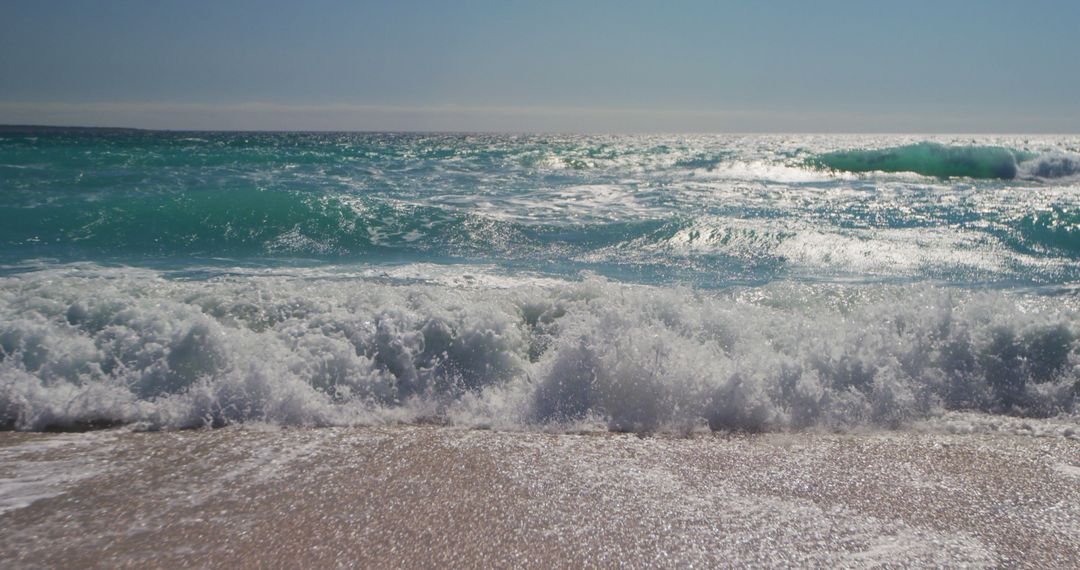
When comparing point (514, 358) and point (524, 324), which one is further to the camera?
point (524, 324)

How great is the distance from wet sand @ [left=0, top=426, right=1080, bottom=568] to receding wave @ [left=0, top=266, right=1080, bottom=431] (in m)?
0.30

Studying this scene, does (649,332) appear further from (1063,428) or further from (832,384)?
(1063,428)

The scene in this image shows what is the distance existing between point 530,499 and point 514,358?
1770 mm

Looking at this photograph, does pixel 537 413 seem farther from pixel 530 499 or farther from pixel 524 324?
pixel 524 324

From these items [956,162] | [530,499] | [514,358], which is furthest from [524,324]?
[956,162]

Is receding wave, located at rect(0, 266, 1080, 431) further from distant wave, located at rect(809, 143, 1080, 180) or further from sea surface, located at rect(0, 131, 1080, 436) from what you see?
distant wave, located at rect(809, 143, 1080, 180)

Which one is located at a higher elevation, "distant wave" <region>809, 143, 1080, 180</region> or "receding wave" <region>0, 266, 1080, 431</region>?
"distant wave" <region>809, 143, 1080, 180</region>

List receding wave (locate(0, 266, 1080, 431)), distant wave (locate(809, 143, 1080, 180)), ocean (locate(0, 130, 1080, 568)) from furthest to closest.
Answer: distant wave (locate(809, 143, 1080, 180)) < receding wave (locate(0, 266, 1080, 431)) < ocean (locate(0, 130, 1080, 568))

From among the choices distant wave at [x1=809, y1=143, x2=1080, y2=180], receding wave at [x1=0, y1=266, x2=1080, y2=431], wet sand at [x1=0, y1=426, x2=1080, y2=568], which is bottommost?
wet sand at [x1=0, y1=426, x2=1080, y2=568]

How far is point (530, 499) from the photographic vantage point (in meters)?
2.76

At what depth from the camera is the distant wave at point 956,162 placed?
22.8m

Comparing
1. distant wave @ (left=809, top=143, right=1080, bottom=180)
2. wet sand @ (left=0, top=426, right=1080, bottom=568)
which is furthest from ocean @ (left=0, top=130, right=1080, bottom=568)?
distant wave @ (left=809, top=143, right=1080, bottom=180)

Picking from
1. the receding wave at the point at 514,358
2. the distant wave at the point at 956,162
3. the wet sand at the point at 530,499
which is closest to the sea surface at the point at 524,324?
the receding wave at the point at 514,358

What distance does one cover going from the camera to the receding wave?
380 cm
